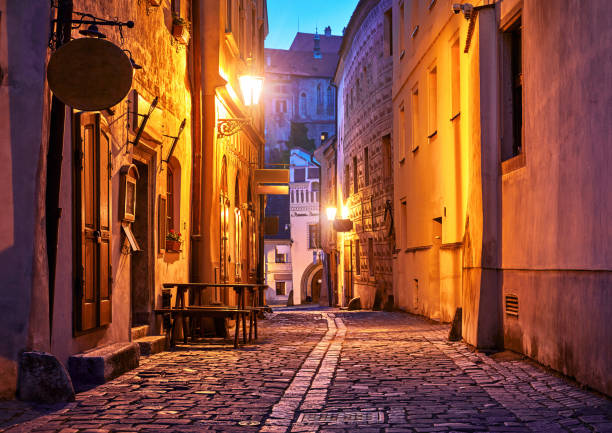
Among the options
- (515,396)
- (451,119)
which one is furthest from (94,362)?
(451,119)

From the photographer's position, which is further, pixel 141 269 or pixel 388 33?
pixel 388 33

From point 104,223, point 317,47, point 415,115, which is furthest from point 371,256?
point 317,47

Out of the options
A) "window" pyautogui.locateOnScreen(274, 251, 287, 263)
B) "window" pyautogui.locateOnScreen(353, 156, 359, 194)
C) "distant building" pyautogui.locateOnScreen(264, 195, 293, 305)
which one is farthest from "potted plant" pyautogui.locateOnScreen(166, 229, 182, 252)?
"window" pyautogui.locateOnScreen(274, 251, 287, 263)

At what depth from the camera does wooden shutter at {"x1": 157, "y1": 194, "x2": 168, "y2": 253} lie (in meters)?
12.5

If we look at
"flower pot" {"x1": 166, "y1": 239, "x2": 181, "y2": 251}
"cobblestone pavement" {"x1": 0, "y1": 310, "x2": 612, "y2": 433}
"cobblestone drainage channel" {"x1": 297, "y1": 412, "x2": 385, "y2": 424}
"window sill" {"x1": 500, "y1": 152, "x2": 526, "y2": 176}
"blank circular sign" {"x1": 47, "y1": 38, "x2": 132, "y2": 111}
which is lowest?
"cobblestone drainage channel" {"x1": 297, "y1": 412, "x2": 385, "y2": 424}

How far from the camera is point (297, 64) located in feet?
319

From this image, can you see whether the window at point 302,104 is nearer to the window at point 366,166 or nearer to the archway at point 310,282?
the archway at point 310,282

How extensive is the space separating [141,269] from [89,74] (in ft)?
16.2

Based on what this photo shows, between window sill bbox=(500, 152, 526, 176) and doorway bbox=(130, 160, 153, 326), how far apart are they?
4804 mm

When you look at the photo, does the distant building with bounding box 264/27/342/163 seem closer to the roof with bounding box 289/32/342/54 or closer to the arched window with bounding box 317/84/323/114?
the arched window with bounding box 317/84/323/114

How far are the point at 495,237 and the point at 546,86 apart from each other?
2.49 meters

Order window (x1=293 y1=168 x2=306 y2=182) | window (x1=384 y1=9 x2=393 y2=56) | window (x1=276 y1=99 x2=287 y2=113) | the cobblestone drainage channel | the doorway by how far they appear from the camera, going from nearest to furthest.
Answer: the cobblestone drainage channel, the doorway, window (x1=384 y1=9 x2=393 y2=56), window (x1=293 y1=168 x2=306 y2=182), window (x1=276 y1=99 x2=287 y2=113)

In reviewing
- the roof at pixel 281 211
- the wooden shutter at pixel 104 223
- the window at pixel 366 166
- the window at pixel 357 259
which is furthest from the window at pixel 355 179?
the roof at pixel 281 211

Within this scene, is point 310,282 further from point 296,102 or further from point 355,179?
point 355,179
